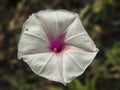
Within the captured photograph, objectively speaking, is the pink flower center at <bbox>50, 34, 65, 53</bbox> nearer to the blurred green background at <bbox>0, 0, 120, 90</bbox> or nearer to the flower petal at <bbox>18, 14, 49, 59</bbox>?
the flower petal at <bbox>18, 14, 49, 59</bbox>

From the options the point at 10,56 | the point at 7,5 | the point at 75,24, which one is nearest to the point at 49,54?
the point at 75,24

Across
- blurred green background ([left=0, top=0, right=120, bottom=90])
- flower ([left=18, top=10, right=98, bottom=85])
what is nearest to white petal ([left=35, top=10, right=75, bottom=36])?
flower ([left=18, top=10, right=98, bottom=85])

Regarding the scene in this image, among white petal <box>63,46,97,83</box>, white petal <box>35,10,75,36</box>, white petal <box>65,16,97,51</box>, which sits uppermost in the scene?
white petal <box>35,10,75,36</box>

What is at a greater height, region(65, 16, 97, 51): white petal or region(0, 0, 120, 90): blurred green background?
region(65, 16, 97, 51): white petal

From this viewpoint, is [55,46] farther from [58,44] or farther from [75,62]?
[75,62]

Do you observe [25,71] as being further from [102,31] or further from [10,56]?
[102,31]
